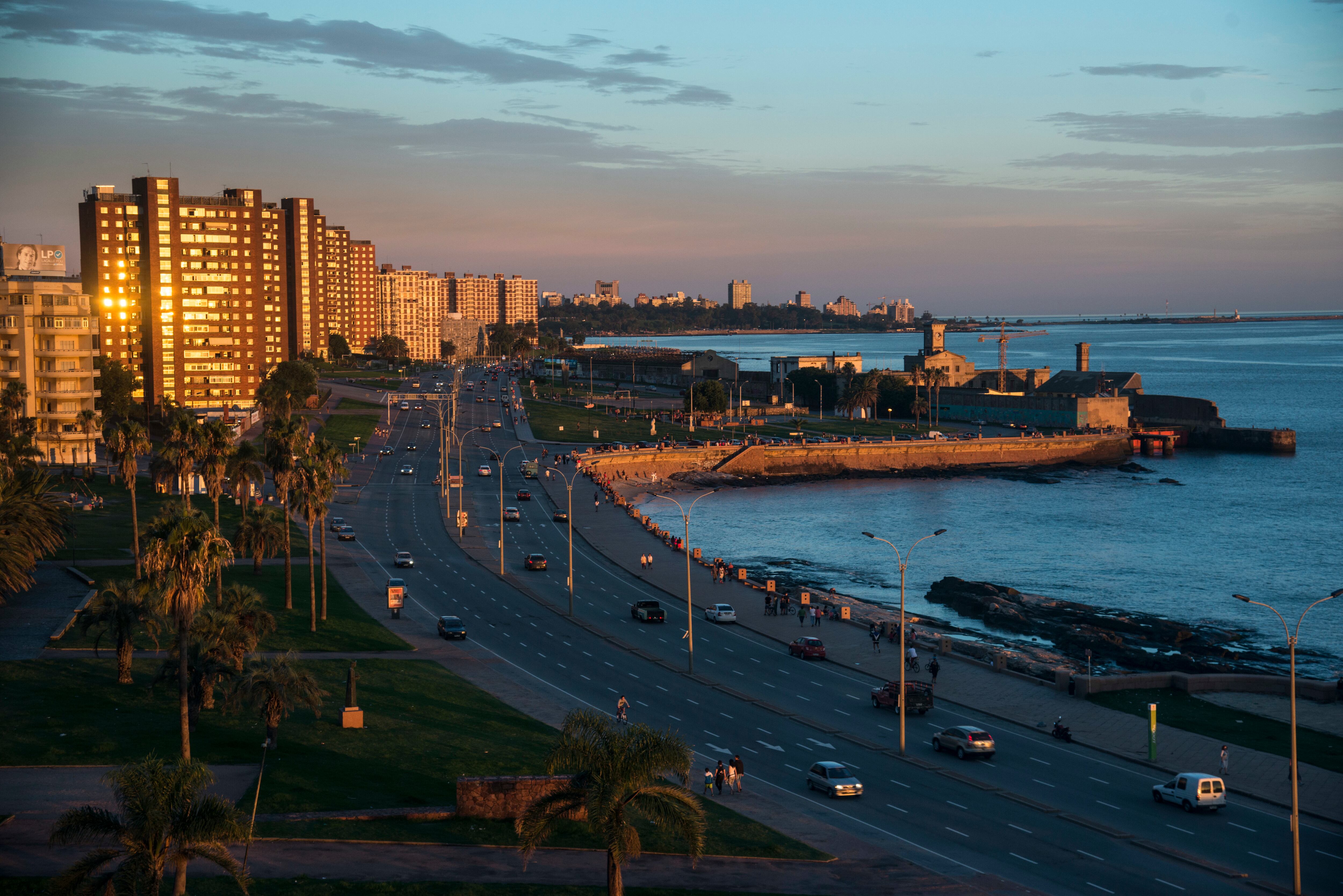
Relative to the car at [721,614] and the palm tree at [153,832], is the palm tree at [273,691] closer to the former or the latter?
the palm tree at [153,832]

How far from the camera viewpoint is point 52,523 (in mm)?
59781

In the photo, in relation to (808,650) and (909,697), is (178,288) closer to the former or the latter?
(808,650)

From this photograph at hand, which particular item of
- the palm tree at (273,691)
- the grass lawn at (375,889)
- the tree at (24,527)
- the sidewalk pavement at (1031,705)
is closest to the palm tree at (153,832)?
the grass lawn at (375,889)

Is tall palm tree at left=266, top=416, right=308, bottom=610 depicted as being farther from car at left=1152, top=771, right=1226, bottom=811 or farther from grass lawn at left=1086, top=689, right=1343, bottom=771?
car at left=1152, top=771, right=1226, bottom=811

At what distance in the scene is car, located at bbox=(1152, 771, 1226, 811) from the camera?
111 feet

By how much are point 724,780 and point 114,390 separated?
126107 mm

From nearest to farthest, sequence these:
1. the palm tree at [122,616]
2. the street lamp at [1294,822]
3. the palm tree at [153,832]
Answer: the palm tree at [153,832], the street lamp at [1294,822], the palm tree at [122,616]

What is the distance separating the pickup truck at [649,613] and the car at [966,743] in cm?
2241

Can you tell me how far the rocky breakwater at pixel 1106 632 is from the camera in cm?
5925

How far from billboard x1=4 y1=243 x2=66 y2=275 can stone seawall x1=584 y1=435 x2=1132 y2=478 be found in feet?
243

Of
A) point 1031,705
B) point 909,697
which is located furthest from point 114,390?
point 1031,705

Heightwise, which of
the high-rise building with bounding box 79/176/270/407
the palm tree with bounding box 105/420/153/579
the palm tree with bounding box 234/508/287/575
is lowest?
the palm tree with bounding box 234/508/287/575

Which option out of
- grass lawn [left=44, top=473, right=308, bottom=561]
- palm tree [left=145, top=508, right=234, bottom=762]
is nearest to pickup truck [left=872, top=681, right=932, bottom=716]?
palm tree [left=145, top=508, right=234, bottom=762]

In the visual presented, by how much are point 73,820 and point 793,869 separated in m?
16.0
